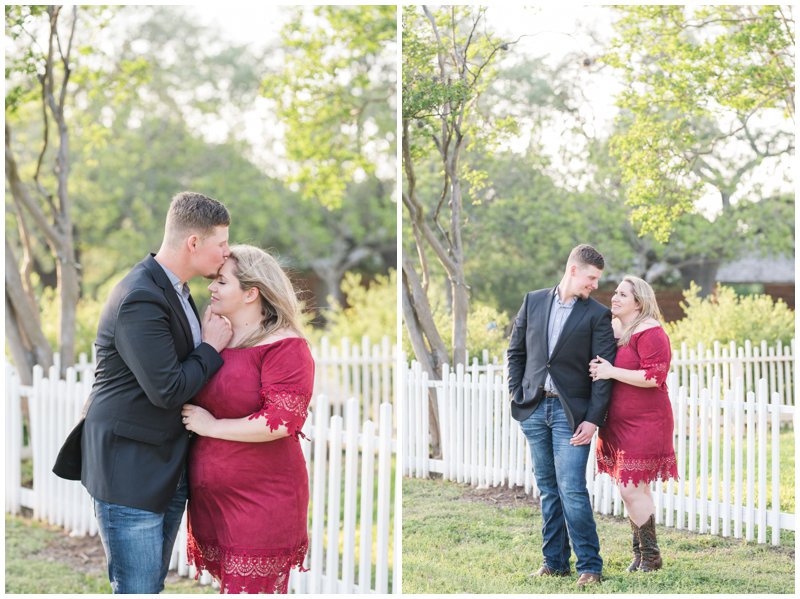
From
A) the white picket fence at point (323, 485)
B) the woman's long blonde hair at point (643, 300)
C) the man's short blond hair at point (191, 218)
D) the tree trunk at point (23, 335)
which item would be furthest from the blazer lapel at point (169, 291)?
the tree trunk at point (23, 335)

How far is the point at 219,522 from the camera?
107 inches

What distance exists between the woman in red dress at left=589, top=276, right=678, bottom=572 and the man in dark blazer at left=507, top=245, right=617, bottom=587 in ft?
0.32

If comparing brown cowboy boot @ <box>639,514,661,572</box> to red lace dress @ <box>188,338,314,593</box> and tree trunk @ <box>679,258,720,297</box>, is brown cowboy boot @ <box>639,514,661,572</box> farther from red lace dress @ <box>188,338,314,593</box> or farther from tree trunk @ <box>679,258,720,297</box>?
red lace dress @ <box>188,338,314,593</box>

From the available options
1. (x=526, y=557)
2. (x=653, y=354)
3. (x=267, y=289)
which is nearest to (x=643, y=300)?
(x=653, y=354)

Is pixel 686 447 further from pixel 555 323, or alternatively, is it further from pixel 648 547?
pixel 555 323

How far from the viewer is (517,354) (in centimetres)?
356

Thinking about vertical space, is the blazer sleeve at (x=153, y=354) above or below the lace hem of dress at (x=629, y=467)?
above

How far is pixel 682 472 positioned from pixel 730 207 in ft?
4.21

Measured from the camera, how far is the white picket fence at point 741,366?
3844mm

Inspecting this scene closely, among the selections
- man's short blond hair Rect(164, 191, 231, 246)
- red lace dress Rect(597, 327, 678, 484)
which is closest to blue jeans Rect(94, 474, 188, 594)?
man's short blond hair Rect(164, 191, 231, 246)

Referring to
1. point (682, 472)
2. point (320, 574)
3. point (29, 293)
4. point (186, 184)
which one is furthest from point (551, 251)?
point (186, 184)

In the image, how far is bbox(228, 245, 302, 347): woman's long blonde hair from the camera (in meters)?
2.68

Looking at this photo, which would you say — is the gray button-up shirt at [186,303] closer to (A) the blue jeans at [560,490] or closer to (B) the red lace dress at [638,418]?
(A) the blue jeans at [560,490]

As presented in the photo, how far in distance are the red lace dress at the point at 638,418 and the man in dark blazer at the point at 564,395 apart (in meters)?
0.10
